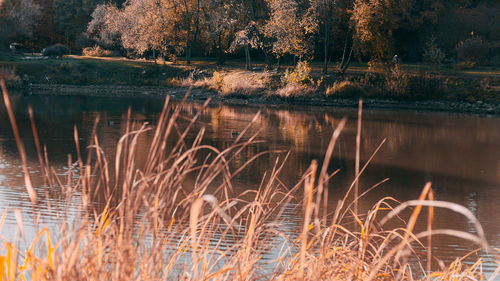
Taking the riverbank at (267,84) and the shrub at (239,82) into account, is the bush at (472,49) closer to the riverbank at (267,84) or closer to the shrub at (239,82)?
the riverbank at (267,84)

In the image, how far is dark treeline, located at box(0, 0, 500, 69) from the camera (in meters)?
29.4

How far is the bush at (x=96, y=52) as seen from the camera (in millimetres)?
39750

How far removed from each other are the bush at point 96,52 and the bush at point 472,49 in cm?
2217

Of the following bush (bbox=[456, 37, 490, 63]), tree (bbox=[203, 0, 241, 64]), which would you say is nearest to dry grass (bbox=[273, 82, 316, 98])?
tree (bbox=[203, 0, 241, 64])

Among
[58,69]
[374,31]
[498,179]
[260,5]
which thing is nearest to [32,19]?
[58,69]

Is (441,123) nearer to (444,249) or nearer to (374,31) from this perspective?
(374,31)

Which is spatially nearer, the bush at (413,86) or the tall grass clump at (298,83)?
the bush at (413,86)

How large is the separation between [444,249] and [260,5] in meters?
28.6

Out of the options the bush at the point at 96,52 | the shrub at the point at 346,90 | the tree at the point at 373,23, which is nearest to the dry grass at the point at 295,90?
the shrub at the point at 346,90

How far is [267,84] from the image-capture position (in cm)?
2950

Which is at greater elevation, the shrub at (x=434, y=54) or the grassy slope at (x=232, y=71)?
the shrub at (x=434, y=54)

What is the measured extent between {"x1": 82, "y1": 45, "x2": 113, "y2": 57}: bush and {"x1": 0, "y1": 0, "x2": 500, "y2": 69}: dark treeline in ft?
1.98

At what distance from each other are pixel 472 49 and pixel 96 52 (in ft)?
75.4

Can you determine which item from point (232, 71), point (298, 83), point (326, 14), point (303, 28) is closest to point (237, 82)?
point (232, 71)
